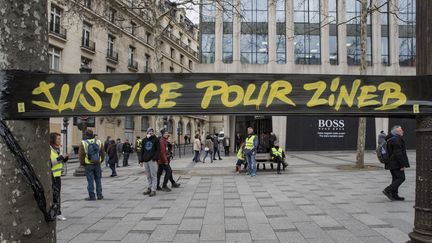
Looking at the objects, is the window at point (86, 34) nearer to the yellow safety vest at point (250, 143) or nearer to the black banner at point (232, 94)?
the yellow safety vest at point (250, 143)

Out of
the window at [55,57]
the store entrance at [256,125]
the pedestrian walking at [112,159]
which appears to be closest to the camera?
the pedestrian walking at [112,159]

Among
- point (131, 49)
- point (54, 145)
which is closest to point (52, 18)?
point (131, 49)

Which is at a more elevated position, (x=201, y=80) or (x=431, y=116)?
(x=201, y=80)

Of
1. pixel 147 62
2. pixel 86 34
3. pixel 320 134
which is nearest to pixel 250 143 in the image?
pixel 320 134

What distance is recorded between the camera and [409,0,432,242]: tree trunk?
122 inches

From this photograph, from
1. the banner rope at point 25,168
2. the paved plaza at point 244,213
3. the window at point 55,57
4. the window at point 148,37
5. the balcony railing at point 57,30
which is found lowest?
the paved plaza at point 244,213

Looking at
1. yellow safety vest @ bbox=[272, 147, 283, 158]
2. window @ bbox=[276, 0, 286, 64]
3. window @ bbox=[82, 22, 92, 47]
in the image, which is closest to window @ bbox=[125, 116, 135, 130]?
window @ bbox=[82, 22, 92, 47]

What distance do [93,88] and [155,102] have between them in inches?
20.0

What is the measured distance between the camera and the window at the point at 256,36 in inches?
1272

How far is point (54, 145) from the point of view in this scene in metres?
7.35

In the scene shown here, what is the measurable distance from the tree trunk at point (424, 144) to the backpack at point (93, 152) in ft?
24.8

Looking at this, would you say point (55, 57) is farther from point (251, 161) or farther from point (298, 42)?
point (251, 161)

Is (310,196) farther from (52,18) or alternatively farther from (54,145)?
(52,18)

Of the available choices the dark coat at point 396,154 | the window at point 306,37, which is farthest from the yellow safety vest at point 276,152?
the window at point 306,37
